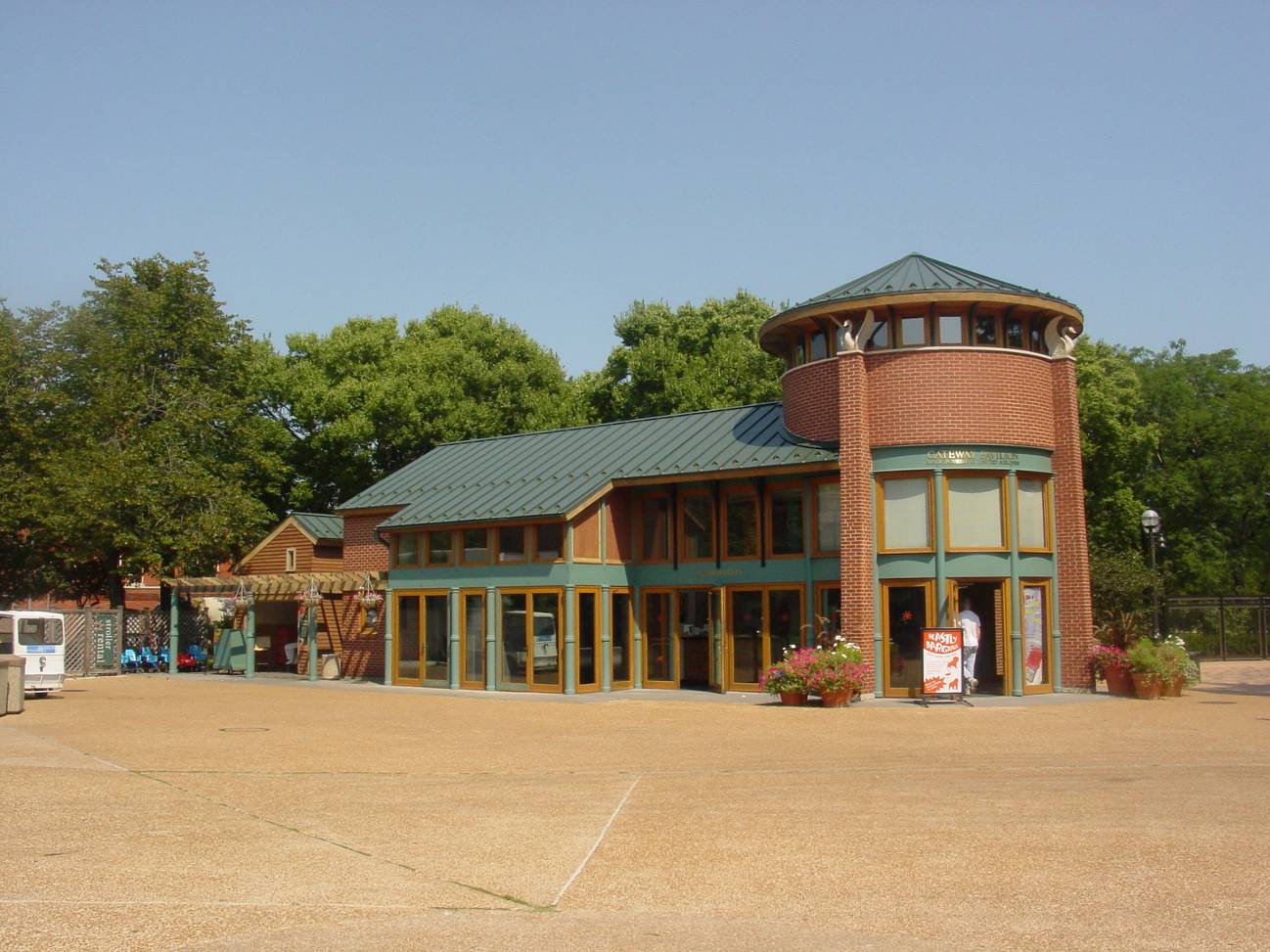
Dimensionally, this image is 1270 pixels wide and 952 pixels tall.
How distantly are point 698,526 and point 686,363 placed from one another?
73.2ft

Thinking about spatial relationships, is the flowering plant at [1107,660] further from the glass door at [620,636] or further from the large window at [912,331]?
the glass door at [620,636]

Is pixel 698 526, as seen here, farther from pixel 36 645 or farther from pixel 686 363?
pixel 686 363

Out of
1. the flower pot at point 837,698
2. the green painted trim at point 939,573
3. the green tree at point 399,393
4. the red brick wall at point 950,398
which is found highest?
the green tree at point 399,393

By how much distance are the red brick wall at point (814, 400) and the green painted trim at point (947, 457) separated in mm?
1497

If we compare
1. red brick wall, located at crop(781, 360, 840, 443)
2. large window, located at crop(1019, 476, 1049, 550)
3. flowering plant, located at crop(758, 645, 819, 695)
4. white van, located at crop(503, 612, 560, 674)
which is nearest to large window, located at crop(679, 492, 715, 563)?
red brick wall, located at crop(781, 360, 840, 443)

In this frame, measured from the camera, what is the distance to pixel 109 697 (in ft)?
85.6

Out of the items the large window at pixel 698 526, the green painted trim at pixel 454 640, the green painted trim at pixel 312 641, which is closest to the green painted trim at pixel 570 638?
the large window at pixel 698 526

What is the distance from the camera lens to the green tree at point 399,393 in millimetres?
48344

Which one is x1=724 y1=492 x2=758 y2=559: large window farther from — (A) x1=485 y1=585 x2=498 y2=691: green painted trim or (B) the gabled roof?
(B) the gabled roof

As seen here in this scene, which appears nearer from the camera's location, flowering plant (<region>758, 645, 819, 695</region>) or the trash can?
the trash can

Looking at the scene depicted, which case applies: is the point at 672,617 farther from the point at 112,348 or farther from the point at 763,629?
the point at 112,348

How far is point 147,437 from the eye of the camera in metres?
40.5

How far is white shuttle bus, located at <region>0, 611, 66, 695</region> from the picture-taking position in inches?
1020

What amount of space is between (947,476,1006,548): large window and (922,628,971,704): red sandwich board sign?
2.35m
